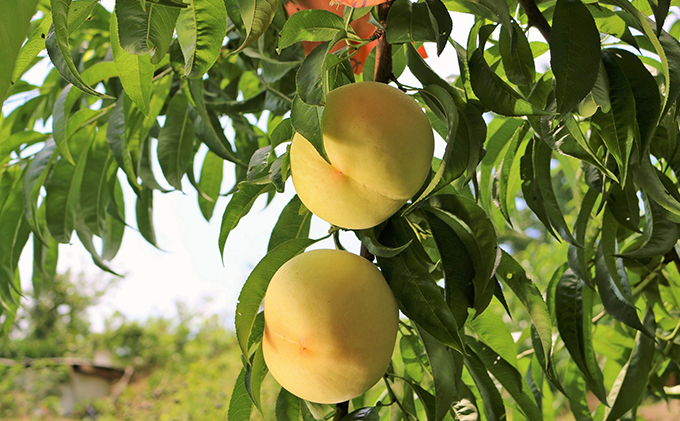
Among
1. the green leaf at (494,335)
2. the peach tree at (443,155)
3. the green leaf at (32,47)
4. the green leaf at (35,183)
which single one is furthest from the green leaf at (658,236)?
the green leaf at (35,183)

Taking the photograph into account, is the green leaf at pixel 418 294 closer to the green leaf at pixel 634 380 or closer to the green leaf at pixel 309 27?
the green leaf at pixel 309 27

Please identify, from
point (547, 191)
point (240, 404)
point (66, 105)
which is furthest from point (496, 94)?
point (66, 105)

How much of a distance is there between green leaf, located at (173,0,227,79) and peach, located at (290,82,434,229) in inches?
2.5

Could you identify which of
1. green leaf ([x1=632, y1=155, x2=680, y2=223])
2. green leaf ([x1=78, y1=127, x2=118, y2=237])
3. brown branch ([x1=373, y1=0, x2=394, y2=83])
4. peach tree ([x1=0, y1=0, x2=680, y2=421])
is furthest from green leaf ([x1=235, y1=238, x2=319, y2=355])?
green leaf ([x1=78, y1=127, x2=118, y2=237])

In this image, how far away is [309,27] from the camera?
31cm

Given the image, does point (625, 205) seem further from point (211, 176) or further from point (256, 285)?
point (211, 176)

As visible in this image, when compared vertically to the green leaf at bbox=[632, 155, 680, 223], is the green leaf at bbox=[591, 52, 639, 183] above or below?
above

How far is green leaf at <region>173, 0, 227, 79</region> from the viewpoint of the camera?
27cm

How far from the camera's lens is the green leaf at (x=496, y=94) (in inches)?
11.9

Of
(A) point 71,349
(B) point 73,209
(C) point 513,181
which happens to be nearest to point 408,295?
(C) point 513,181

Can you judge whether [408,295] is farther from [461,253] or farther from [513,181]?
[513,181]

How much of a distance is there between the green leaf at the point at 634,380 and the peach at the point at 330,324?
30 cm

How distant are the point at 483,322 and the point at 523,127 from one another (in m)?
0.18

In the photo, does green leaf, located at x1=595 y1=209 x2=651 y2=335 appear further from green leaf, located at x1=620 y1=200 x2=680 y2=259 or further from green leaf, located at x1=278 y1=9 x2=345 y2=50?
green leaf, located at x1=278 y1=9 x2=345 y2=50
